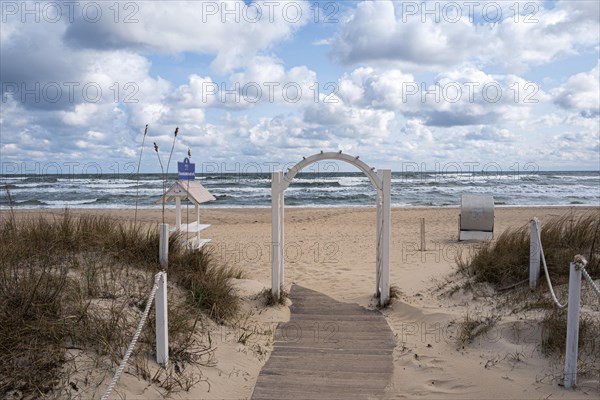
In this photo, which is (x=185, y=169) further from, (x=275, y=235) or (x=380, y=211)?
(x=380, y=211)

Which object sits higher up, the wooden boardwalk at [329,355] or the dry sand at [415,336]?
the dry sand at [415,336]

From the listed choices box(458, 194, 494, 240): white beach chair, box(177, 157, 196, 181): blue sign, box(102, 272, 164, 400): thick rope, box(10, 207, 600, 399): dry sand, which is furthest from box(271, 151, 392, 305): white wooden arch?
box(458, 194, 494, 240): white beach chair

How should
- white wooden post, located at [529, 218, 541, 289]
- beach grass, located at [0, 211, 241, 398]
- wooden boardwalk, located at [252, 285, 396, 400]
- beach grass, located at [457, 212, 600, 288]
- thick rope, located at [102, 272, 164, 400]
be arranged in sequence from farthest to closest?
1. beach grass, located at [457, 212, 600, 288]
2. white wooden post, located at [529, 218, 541, 289]
3. wooden boardwalk, located at [252, 285, 396, 400]
4. beach grass, located at [0, 211, 241, 398]
5. thick rope, located at [102, 272, 164, 400]

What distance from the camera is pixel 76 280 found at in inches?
215

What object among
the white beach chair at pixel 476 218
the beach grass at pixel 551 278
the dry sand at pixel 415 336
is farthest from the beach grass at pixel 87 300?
the white beach chair at pixel 476 218

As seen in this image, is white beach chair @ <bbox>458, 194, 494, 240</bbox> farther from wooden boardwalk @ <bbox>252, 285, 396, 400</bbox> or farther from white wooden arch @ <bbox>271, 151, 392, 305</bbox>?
wooden boardwalk @ <bbox>252, 285, 396, 400</bbox>

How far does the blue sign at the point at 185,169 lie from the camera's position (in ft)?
30.6

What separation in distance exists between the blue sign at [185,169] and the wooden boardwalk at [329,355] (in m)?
3.29

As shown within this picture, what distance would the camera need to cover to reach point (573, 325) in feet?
14.6

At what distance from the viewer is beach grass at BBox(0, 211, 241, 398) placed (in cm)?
416

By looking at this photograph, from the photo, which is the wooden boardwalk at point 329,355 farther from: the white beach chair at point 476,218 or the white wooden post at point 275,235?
the white beach chair at point 476,218

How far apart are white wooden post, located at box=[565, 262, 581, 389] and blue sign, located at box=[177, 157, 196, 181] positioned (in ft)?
22.2

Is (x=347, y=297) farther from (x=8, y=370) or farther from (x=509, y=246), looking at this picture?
(x=8, y=370)

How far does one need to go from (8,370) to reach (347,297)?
5.38 metres
